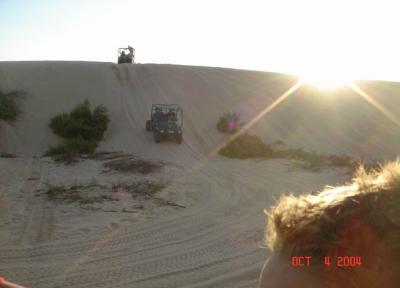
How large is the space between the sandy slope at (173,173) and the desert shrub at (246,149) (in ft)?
2.92

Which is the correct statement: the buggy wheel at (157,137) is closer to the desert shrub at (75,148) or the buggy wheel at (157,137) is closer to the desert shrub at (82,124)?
the desert shrub at (82,124)

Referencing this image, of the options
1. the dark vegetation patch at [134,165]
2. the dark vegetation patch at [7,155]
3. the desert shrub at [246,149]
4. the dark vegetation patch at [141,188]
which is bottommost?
the dark vegetation patch at [7,155]

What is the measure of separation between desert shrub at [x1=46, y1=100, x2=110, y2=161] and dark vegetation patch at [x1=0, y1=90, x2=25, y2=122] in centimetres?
214

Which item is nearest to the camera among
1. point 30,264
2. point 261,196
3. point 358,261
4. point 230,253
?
point 358,261

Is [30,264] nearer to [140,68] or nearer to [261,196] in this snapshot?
[261,196]

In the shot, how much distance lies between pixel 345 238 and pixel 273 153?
778 inches

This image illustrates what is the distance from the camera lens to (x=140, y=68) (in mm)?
38250

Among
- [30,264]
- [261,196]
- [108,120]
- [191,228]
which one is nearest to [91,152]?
[108,120]

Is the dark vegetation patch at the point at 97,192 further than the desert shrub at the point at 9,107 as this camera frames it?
No

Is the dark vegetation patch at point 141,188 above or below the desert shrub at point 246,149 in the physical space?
Answer: below

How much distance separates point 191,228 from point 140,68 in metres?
29.9

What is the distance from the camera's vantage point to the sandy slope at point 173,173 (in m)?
7.17

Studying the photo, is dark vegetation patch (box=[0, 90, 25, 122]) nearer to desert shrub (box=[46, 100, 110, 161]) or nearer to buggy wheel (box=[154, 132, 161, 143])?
desert shrub (box=[46, 100, 110, 161])
